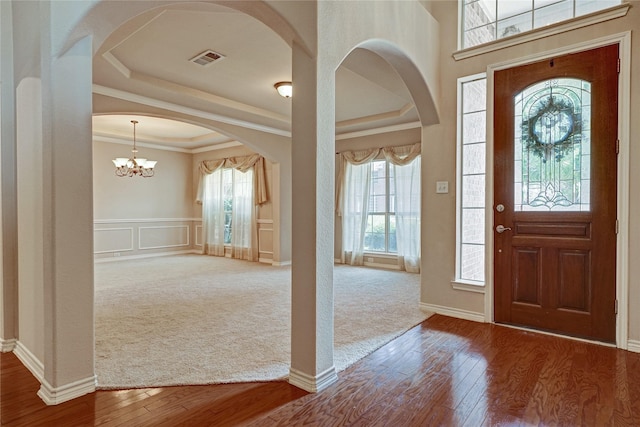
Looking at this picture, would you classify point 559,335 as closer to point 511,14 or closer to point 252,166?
point 511,14

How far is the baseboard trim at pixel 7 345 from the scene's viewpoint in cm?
257

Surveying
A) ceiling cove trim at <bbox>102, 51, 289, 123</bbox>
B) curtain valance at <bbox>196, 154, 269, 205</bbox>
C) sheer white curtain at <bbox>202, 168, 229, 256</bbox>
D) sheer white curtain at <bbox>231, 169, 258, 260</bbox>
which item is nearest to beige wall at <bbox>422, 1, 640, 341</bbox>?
ceiling cove trim at <bbox>102, 51, 289, 123</bbox>

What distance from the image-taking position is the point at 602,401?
1.97 metres

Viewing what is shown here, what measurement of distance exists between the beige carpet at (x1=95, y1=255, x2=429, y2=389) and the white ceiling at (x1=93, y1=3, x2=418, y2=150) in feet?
8.03

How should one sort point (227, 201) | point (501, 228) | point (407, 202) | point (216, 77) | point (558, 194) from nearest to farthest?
point (558, 194) < point (501, 228) < point (216, 77) < point (407, 202) < point (227, 201)

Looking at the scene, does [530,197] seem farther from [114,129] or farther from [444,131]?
[114,129]

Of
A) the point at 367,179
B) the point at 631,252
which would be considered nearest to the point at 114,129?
the point at 367,179

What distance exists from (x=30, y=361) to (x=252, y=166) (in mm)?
5562

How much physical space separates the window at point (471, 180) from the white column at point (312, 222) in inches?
74.0

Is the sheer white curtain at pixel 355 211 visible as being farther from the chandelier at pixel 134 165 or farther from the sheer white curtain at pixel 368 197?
the chandelier at pixel 134 165

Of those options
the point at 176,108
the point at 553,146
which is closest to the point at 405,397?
the point at 553,146

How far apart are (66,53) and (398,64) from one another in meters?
2.48

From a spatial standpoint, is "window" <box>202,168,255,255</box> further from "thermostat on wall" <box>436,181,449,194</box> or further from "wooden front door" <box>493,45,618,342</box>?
"wooden front door" <box>493,45,618,342</box>

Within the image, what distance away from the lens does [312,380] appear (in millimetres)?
2107
